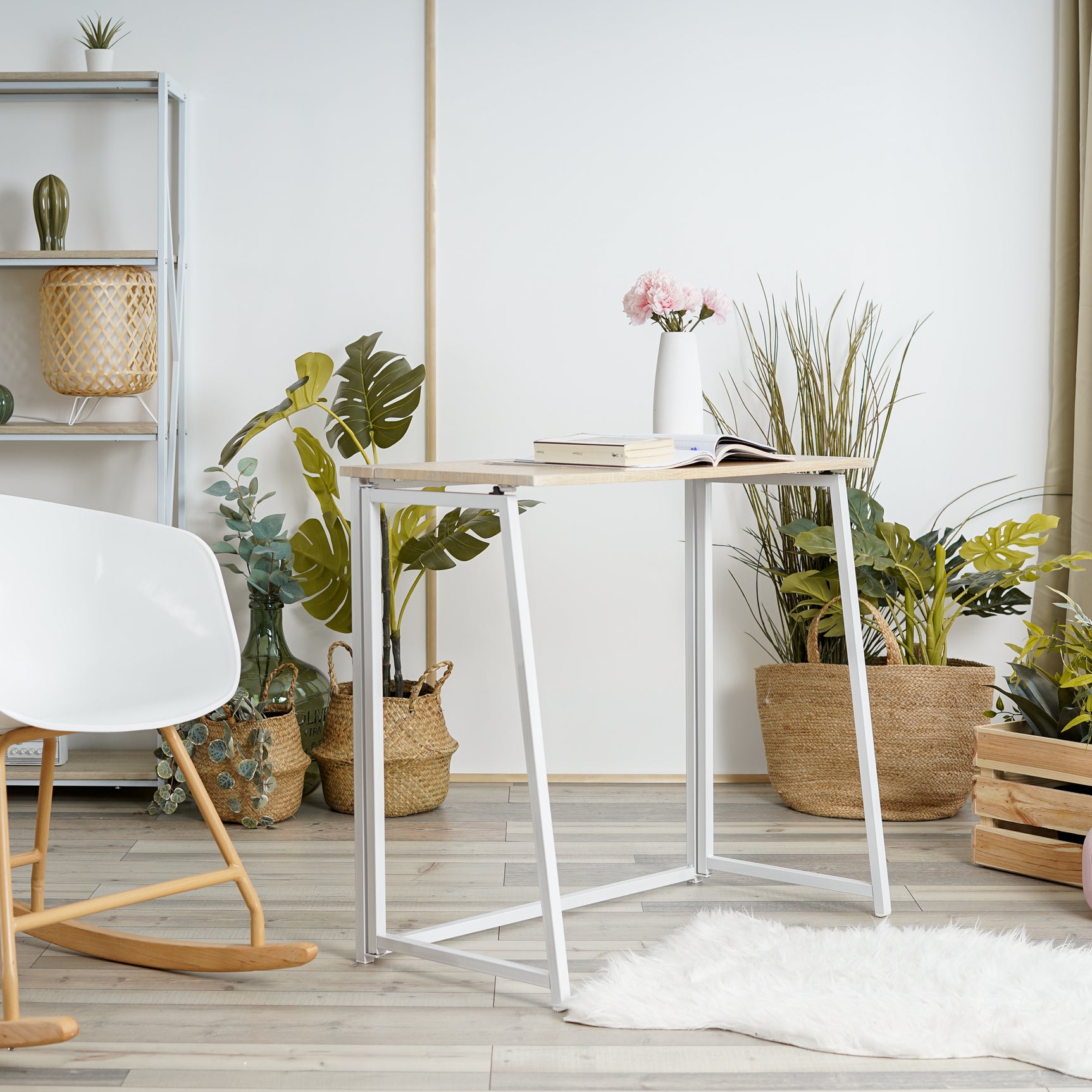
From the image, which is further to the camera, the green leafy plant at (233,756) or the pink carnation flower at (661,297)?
the green leafy plant at (233,756)

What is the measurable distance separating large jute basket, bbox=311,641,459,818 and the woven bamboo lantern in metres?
0.87

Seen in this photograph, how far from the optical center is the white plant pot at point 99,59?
10.2 ft

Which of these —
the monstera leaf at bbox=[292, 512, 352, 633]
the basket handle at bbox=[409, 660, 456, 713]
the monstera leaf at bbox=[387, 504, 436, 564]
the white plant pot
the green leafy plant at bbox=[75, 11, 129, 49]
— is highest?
the green leafy plant at bbox=[75, 11, 129, 49]

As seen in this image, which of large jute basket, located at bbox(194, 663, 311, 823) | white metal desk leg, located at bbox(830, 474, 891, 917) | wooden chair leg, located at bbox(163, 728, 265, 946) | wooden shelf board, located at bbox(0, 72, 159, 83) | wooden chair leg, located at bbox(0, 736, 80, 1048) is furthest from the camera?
wooden shelf board, located at bbox(0, 72, 159, 83)

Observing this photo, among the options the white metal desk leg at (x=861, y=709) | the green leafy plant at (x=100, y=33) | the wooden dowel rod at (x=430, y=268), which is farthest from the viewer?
the wooden dowel rod at (x=430, y=268)

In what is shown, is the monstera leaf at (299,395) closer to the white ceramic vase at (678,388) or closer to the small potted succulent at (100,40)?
the small potted succulent at (100,40)

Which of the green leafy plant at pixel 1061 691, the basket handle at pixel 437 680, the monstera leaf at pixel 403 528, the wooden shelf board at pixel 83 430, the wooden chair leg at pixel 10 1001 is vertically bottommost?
the wooden chair leg at pixel 10 1001

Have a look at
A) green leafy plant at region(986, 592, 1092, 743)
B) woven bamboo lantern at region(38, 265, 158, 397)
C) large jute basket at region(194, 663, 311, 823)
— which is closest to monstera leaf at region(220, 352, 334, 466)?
woven bamboo lantern at region(38, 265, 158, 397)

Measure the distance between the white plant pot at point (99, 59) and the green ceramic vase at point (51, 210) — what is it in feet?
0.97

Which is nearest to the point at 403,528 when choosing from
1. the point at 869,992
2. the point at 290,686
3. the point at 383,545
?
the point at 383,545

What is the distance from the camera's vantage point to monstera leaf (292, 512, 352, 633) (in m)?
3.13

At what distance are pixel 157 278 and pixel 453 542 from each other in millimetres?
1040

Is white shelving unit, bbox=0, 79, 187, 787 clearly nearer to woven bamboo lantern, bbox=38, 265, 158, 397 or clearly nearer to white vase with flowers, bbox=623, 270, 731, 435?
woven bamboo lantern, bbox=38, 265, 158, 397

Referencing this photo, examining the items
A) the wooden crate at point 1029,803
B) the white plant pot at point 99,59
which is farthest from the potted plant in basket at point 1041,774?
the white plant pot at point 99,59
